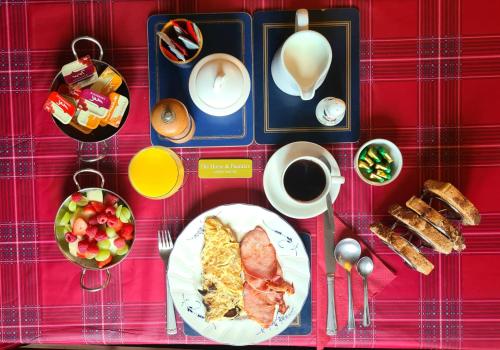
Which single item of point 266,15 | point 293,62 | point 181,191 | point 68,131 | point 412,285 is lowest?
point 412,285

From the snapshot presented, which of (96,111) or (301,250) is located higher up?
(96,111)

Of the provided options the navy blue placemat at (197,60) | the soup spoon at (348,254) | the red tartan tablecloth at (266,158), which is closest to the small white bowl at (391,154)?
the red tartan tablecloth at (266,158)

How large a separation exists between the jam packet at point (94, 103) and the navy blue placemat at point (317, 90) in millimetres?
358

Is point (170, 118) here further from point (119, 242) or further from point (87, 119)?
point (119, 242)

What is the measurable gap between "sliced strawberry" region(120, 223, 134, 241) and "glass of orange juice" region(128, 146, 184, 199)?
0.28 feet

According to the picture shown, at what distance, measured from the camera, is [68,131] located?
3.40ft

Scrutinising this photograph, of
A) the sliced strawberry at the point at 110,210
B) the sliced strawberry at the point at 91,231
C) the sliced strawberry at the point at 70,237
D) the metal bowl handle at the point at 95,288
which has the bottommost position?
the metal bowl handle at the point at 95,288

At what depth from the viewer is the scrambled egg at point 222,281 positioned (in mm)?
1063

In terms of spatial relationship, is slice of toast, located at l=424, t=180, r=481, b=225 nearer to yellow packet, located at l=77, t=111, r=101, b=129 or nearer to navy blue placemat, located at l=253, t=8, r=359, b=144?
navy blue placemat, located at l=253, t=8, r=359, b=144

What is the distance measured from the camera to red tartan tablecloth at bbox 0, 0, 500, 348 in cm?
106

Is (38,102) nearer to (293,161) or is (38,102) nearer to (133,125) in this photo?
(133,125)

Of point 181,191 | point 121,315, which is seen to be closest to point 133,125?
point 181,191

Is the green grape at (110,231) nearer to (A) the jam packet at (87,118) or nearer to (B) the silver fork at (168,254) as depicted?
(B) the silver fork at (168,254)

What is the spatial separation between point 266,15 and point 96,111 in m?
0.47
